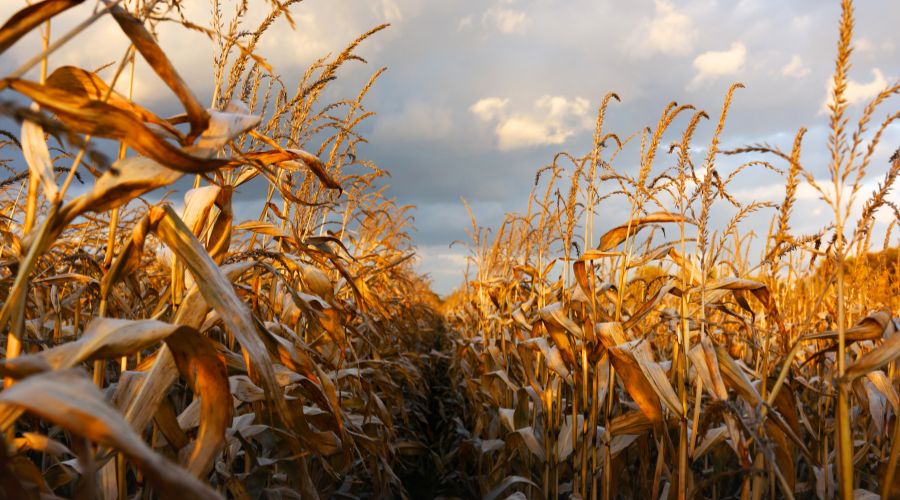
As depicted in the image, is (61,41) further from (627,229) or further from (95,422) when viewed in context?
(627,229)

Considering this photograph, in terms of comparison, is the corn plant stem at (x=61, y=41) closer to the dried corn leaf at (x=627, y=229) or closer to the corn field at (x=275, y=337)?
the corn field at (x=275, y=337)

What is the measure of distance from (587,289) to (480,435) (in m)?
2.60

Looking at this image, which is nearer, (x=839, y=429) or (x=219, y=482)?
(x=839, y=429)

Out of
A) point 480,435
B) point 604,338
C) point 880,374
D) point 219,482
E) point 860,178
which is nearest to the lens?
point 860,178

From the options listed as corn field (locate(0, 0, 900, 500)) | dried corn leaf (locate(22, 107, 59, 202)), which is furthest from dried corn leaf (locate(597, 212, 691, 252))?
dried corn leaf (locate(22, 107, 59, 202))

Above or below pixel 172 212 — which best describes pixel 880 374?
below

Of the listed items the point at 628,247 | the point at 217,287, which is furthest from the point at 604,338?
the point at 217,287

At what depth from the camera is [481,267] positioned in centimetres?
686

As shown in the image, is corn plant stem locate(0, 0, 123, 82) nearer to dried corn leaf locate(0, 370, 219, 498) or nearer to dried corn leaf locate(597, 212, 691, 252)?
dried corn leaf locate(0, 370, 219, 498)

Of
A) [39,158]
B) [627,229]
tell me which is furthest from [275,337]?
[627,229]

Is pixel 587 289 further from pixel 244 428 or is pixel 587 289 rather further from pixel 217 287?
pixel 217 287

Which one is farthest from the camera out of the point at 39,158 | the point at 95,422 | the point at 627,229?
the point at 627,229

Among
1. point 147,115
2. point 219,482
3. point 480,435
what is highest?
point 147,115

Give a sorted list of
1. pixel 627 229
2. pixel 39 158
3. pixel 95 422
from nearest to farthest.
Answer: pixel 95 422
pixel 39 158
pixel 627 229
